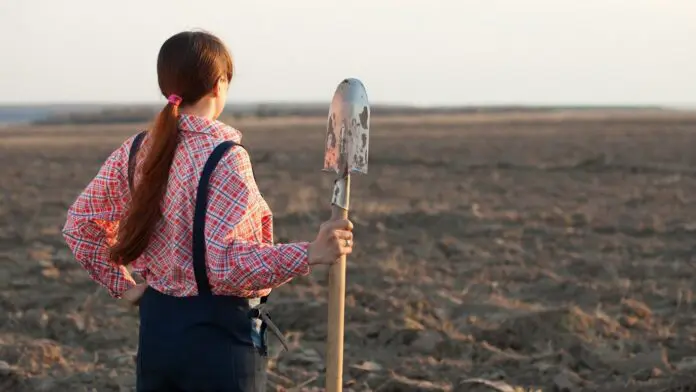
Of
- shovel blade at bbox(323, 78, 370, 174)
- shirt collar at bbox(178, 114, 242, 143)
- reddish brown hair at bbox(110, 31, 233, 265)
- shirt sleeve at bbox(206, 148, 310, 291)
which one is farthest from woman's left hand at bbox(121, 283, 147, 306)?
shovel blade at bbox(323, 78, 370, 174)

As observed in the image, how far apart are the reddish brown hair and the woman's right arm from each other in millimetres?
156

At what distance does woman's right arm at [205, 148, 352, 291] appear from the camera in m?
2.68

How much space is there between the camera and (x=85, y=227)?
3.01m

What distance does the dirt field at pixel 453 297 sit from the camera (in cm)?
646

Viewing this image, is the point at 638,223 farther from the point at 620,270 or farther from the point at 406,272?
the point at 406,272

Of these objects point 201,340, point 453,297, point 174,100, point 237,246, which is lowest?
point 453,297

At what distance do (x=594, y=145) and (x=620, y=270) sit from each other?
28.0 metres

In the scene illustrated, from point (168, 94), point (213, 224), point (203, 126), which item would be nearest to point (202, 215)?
point (213, 224)

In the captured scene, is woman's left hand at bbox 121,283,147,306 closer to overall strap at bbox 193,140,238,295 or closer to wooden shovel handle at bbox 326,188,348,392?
overall strap at bbox 193,140,238,295

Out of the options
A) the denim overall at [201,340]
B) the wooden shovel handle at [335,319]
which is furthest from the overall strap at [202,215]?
the wooden shovel handle at [335,319]

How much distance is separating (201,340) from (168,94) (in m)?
0.62

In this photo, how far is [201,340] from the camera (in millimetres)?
2768

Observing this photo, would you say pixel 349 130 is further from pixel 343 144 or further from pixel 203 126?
pixel 203 126

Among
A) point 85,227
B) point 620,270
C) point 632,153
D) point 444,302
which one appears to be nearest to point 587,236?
point 620,270
